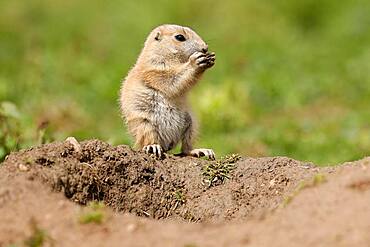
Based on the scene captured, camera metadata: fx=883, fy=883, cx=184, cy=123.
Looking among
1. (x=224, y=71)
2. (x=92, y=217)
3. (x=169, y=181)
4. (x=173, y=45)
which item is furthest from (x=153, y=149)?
(x=224, y=71)

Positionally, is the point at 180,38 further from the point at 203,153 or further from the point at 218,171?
the point at 218,171

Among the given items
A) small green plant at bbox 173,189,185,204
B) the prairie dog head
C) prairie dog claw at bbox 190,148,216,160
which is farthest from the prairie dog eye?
small green plant at bbox 173,189,185,204

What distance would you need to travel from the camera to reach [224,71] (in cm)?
1617

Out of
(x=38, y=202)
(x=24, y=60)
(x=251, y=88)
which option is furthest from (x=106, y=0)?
(x=38, y=202)

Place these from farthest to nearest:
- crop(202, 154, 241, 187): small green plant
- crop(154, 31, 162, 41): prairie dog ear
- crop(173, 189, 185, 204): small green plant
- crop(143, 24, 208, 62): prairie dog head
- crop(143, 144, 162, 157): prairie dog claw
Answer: crop(154, 31, 162, 41): prairie dog ear → crop(143, 24, 208, 62): prairie dog head → crop(143, 144, 162, 157): prairie dog claw → crop(202, 154, 241, 187): small green plant → crop(173, 189, 185, 204): small green plant

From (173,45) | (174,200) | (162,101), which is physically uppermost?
(173,45)

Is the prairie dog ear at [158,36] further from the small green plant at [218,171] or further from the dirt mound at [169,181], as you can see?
the small green plant at [218,171]

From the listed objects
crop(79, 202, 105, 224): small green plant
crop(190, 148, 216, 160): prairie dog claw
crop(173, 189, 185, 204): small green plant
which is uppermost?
crop(190, 148, 216, 160): prairie dog claw

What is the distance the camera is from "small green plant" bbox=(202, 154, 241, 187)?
7.22 m

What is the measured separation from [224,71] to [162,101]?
8.16 meters

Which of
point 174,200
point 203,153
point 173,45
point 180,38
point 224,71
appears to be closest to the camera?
point 174,200

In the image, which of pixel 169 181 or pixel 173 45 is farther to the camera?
pixel 173 45

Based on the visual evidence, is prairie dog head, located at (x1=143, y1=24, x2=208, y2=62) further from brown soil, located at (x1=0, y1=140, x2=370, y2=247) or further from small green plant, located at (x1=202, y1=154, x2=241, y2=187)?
small green plant, located at (x1=202, y1=154, x2=241, y2=187)

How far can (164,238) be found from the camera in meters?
5.11
